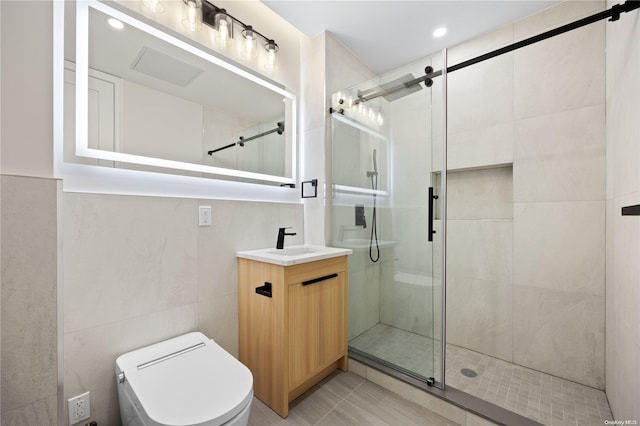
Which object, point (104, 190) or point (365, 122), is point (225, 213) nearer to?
point (104, 190)

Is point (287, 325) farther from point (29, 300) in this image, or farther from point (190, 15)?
point (190, 15)

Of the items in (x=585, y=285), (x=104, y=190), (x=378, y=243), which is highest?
(x=104, y=190)

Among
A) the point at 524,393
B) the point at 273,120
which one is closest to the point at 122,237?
the point at 273,120

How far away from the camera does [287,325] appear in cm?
146

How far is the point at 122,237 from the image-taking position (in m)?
1.26

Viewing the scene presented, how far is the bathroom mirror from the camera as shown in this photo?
1194 millimetres

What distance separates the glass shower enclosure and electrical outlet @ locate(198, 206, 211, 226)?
0.96 metres

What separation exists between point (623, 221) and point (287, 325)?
6.04ft

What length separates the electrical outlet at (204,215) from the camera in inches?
60.4

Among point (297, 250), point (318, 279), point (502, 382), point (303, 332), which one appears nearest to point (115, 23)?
point (297, 250)

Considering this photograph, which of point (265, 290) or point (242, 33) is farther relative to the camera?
point (242, 33)

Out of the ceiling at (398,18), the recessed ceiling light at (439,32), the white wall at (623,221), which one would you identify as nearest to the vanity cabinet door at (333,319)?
the white wall at (623,221)

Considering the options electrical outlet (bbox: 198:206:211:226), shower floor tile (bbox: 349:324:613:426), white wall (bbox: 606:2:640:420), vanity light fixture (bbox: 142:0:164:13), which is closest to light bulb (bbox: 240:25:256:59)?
vanity light fixture (bbox: 142:0:164:13)

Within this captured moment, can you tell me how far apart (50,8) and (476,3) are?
2.45m
